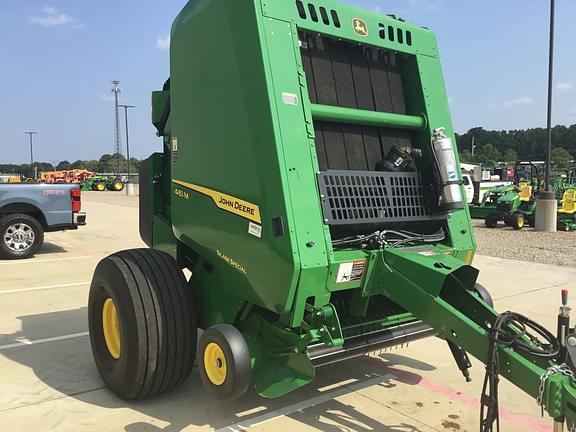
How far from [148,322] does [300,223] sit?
1302 mm

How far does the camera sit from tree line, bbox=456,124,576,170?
65688 millimetres

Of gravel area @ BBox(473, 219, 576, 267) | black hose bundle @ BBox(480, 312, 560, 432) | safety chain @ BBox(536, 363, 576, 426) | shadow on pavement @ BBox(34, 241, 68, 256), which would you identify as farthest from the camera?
shadow on pavement @ BBox(34, 241, 68, 256)

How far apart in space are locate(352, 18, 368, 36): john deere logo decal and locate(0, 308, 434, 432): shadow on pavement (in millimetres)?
2583

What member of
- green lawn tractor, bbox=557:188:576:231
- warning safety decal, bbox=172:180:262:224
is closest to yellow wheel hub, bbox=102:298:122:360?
warning safety decal, bbox=172:180:262:224

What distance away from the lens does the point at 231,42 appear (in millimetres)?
3143

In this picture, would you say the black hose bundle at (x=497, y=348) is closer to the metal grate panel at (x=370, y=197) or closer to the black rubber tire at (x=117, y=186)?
the metal grate panel at (x=370, y=197)

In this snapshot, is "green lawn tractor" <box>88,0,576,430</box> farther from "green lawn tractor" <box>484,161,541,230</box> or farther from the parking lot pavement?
"green lawn tractor" <box>484,161,541,230</box>

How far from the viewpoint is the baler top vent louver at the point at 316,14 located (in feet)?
10.5

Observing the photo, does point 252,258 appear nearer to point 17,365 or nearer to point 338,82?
point 338,82

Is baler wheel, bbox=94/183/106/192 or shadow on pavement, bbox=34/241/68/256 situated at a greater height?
baler wheel, bbox=94/183/106/192

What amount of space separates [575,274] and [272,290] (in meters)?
7.23

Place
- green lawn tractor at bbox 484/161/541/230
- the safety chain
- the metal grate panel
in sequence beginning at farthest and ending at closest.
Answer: green lawn tractor at bbox 484/161/541/230
the metal grate panel
the safety chain

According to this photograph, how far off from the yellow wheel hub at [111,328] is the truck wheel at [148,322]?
63 mm

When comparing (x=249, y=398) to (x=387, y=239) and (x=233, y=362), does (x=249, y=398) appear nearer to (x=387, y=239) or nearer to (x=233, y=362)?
(x=233, y=362)
